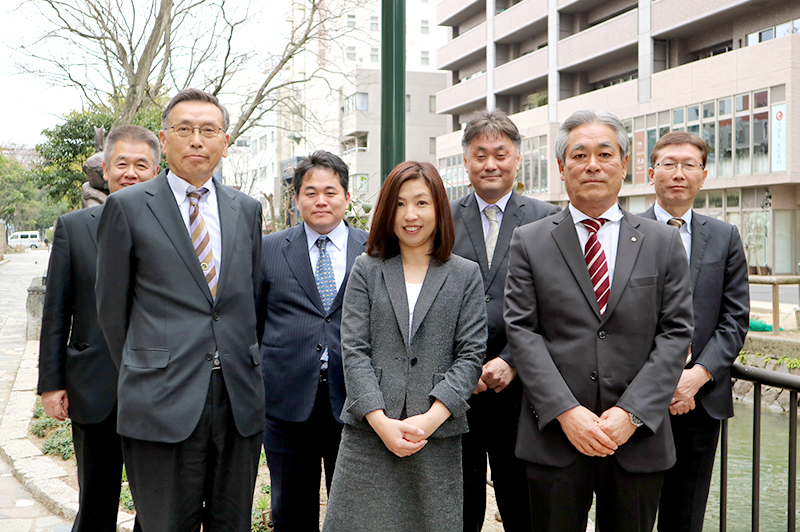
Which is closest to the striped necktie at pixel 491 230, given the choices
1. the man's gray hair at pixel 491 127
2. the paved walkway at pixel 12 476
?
the man's gray hair at pixel 491 127

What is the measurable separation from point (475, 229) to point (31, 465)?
4123mm

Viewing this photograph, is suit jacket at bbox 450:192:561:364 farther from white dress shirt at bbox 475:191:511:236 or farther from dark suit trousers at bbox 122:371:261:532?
dark suit trousers at bbox 122:371:261:532

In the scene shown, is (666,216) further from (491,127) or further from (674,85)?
(674,85)

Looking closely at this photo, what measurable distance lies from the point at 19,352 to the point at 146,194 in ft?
31.7

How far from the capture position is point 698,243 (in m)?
3.08

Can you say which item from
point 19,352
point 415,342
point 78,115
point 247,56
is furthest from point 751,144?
point 415,342

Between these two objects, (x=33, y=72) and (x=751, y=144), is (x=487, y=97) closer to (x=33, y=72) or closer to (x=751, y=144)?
(x=751, y=144)

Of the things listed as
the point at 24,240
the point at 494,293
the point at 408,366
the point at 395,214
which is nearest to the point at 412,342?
the point at 408,366

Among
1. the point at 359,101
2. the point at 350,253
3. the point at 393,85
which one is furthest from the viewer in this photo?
the point at 359,101

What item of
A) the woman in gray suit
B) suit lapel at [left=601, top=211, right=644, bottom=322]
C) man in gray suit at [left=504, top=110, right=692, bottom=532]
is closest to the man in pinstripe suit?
the woman in gray suit

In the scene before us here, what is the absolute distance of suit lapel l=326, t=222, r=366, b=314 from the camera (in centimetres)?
329

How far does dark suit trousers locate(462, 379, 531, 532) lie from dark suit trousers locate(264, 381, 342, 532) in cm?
65

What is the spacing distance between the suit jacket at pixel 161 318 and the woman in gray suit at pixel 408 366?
469 mm

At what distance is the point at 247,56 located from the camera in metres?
13.7
